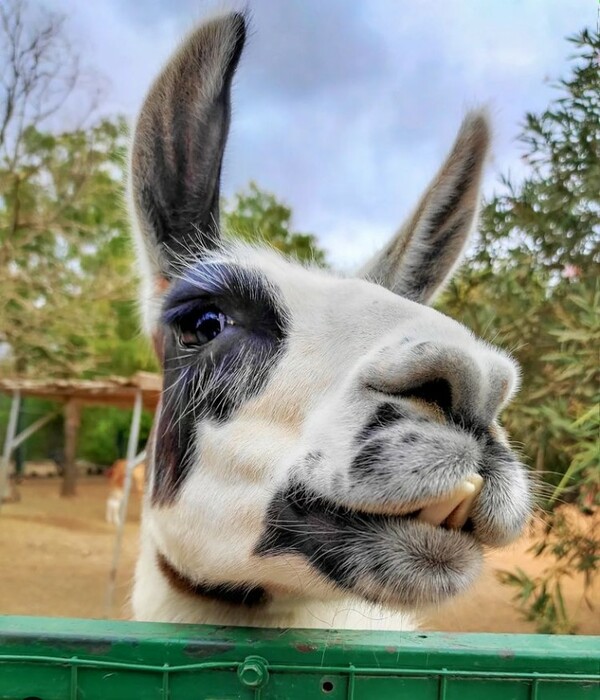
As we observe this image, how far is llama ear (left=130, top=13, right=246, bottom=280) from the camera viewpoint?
138 cm

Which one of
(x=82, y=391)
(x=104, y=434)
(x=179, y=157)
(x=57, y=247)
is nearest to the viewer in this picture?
(x=179, y=157)

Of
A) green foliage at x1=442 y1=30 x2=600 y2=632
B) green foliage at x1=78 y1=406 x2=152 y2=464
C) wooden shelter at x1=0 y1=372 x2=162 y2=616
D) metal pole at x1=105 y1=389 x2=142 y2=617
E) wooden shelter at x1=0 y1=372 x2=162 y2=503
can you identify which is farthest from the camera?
green foliage at x1=78 y1=406 x2=152 y2=464

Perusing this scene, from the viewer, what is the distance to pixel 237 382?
1.07 meters

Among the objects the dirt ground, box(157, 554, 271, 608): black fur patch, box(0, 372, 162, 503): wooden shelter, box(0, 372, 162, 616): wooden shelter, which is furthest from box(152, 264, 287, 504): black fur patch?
box(0, 372, 162, 503): wooden shelter

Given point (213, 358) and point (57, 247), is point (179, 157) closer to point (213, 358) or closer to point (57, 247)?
point (213, 358)

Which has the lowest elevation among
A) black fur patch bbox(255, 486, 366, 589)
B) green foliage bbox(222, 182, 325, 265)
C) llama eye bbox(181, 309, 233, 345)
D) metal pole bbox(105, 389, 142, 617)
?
metal pole bbox(105, 389, 142, 617)

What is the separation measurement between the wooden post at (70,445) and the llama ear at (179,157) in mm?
9869

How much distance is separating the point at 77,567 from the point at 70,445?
17.8 ft

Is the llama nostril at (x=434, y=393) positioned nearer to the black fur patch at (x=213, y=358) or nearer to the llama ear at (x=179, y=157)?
the black fur patch at (x=213, y=358)

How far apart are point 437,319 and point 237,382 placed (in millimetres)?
363

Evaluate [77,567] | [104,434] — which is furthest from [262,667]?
[104,434]

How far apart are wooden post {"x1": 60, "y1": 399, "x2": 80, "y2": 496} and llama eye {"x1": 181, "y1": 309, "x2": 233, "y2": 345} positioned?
10094 millimetres

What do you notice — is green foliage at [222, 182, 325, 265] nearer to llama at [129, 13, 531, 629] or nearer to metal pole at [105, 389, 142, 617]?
llama at [129, 13, 531, 629]

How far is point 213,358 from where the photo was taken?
112cm
